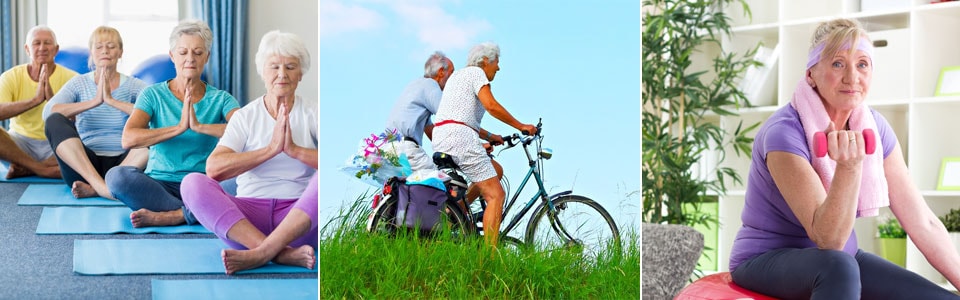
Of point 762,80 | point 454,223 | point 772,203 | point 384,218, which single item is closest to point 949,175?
point 762,80

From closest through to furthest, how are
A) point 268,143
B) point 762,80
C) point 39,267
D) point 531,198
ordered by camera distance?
point 39,267
point 268,143
point 531,198
point 762,80

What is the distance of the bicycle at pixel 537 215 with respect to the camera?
3.48m

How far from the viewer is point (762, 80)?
4957 mm

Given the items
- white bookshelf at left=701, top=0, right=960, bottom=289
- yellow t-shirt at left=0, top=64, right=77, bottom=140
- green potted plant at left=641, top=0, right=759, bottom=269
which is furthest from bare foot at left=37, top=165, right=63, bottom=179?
white bookshelf at left=701, top=0, right=960, bottom=289

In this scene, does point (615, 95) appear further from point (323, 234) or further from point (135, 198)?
point (135, 198)

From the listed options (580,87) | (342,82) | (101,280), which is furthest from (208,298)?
(580,87)

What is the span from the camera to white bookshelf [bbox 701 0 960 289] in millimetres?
4363

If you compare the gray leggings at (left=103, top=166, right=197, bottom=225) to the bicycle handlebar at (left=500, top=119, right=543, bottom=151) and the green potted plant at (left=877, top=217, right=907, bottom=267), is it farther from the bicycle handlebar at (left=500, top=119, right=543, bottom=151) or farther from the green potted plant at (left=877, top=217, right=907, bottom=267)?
the green potted plant at (left=877, top=217, right=907, bottom=267)

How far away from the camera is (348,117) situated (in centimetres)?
345

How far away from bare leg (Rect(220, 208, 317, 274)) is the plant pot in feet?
9.10

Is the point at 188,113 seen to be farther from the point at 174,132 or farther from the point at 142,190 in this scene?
the point at 142,190

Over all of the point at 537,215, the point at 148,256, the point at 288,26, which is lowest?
the point at 148,256

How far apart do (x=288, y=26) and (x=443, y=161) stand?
0.73 meters

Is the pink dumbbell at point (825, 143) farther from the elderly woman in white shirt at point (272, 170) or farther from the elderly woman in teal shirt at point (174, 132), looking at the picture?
A: the elderly woman in teal shirt at point (174, 132)
